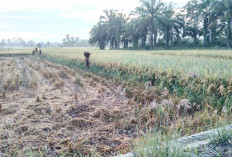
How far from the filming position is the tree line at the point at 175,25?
24453 mm

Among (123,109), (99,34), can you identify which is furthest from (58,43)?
(123,109)

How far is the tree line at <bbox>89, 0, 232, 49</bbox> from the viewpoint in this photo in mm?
24453

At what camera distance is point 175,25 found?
92.9ft

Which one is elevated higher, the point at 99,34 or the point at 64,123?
the point at 99,34

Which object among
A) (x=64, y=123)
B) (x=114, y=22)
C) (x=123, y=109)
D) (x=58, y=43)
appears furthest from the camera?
(x=58, y=43)

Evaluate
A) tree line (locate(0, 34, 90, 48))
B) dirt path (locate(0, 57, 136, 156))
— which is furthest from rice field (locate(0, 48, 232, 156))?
tree line (locate(0, 34, 90, 48))

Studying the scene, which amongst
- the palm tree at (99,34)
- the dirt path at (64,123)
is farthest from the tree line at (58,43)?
the dirt path at (64,123)

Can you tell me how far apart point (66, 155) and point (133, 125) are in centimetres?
136

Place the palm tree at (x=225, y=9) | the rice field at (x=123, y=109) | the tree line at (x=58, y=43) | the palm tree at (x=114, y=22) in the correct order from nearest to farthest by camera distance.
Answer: the rice field at (x=123, y=109) < the palm tree at (x=225, y=9) < the palm tree at (x=114, y=22) < the tree line at (x=58, y=43)

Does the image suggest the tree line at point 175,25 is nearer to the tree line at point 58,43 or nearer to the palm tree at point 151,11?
the palm tree at point 151,11

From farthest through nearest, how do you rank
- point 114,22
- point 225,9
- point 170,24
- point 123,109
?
point 114,22 < point 170,24 < point 225,9 < point 123,109

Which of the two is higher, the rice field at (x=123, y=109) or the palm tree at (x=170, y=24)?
the palm tree at (x=170, y=24)

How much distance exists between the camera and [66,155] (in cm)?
255

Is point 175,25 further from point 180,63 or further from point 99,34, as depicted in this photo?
point 180,63
